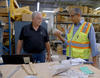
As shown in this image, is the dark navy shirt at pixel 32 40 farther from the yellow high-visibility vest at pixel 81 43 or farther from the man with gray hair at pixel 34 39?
the yellow high-visibility vest at pixel 81 43

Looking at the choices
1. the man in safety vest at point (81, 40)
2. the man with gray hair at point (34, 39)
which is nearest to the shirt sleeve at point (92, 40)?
the man in safety vest at point (81, 40)

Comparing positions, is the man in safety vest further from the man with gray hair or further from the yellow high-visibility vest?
the man with gray hair

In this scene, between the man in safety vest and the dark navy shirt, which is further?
the dark navy shirt

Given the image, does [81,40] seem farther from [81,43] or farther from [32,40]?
[32,40]

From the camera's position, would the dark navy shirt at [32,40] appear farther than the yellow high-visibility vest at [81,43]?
Yes

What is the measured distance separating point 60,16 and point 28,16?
2075 mm

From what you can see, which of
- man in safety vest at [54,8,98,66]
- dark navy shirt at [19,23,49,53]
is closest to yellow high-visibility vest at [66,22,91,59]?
man in safety vest at [54,8,98,66]

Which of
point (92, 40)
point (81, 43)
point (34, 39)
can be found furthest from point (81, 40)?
point (34, 39)

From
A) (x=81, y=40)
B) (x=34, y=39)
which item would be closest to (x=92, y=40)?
(x=81, y=40)

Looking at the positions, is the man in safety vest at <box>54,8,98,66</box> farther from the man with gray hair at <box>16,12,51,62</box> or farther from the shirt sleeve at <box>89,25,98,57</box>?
the man with gray hair at <box>16,12,51,62</box>

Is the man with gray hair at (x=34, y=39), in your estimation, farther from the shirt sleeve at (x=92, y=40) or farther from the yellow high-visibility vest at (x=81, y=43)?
the shirt sleeve at (x=92, y=40)

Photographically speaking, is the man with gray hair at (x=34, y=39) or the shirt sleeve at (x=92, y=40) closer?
the shirt sleeve at (x=92, y=40)

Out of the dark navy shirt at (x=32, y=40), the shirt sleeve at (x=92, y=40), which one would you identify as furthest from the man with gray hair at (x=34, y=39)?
the shirt sleeve at (x=92, y=40)

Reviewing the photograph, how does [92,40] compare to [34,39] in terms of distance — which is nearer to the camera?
[92,40]
